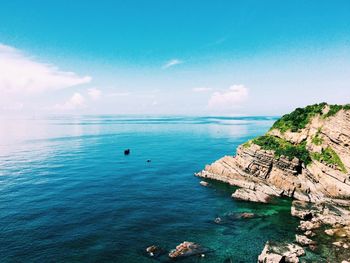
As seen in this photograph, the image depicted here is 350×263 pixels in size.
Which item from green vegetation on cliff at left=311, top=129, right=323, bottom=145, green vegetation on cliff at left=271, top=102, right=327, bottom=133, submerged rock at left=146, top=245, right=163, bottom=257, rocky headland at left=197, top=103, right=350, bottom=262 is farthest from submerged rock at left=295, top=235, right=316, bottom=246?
green vegetation on cliff at left=271, top=102, right=327, bottom=133

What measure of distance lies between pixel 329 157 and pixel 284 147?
44.1 feet

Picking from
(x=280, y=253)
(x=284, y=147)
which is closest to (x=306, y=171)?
(x=284, y=147)

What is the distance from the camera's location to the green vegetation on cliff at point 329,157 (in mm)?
74581

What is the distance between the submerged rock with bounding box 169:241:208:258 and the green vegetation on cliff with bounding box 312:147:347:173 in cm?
4926

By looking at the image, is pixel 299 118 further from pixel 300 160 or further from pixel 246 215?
pixel 246 215

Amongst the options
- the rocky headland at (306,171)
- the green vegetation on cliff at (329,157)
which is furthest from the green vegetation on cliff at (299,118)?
the green vegetation on cliff at (329,157)

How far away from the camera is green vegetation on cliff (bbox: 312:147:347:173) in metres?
74.6

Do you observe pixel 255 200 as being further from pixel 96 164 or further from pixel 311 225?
pixel 96 164

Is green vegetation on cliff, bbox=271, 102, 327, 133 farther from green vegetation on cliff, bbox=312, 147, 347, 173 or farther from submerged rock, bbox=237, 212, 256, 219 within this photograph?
submerged rock, bbox=237, 212, 256, 219

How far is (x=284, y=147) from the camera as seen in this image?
87125 millimetres

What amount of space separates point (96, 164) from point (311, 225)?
85.7 meters

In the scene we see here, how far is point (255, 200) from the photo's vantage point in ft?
240

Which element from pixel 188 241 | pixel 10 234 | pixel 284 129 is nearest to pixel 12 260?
pixel 10 234

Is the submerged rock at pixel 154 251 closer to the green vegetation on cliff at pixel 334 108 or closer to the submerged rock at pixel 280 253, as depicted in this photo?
the submerged rock at pixel 280 253
